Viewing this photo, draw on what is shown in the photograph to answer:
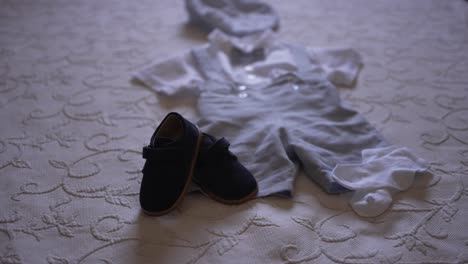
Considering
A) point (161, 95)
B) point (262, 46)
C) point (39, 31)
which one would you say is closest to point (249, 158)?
point (161, 95)

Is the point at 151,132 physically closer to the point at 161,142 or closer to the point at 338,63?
the point at 161,142

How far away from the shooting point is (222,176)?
2.39 feet

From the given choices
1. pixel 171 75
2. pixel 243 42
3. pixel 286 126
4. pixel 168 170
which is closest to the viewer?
pixel 168 170

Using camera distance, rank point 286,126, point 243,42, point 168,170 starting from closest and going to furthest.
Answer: point 168,170 < point 286,126 < point 243,42

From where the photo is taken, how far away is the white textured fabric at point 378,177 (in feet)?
2.27

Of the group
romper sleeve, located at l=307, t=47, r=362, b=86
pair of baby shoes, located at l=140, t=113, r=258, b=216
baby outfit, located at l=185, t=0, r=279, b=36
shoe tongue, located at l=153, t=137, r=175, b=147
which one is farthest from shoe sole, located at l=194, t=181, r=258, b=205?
baby outfit, located at l=185, t=0, r=279, b=36

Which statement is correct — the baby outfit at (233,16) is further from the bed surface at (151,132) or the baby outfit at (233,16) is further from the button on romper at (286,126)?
the button on romper at (286,126)

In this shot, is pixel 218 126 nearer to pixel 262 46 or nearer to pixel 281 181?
pixel 281 181

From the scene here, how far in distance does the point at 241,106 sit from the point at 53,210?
48 cm

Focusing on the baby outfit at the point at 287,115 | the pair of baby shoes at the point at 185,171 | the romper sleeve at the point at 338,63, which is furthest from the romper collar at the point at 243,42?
the pair of baby shoes at the point at 185,171

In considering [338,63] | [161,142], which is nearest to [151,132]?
[161,142]

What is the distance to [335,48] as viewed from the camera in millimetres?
1203

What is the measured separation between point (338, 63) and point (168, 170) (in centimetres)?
69

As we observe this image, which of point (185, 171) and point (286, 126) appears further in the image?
point (286, 126)
